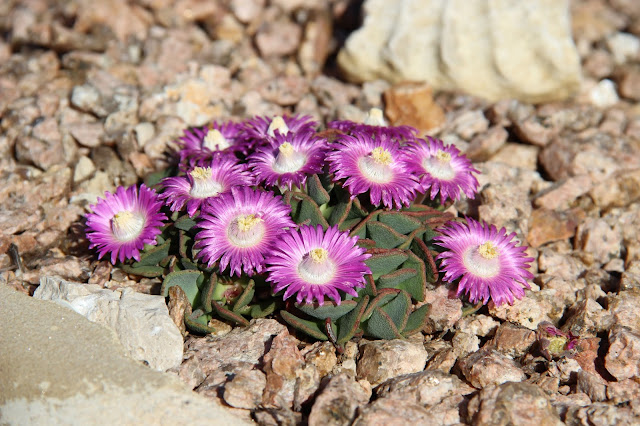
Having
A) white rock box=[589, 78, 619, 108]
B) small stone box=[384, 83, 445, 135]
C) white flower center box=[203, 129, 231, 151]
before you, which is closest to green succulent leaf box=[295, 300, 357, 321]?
white flower center box=[203, 129, 231, 151]

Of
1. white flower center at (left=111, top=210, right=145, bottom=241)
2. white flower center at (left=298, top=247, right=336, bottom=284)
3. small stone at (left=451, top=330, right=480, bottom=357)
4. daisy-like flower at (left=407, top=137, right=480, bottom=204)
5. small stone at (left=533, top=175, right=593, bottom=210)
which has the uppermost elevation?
small stone at (left=533, top=175, right=593, bottom=210)

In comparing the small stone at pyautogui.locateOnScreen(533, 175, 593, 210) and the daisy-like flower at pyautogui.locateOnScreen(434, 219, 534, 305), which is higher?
the small stone at pyautogui.locateOnScreen(533, 175, 593, 210)

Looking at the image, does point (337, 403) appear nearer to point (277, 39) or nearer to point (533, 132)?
point (533, 132)

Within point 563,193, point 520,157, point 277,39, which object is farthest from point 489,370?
point 277,39

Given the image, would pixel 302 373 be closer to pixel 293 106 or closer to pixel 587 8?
pixel 293 106

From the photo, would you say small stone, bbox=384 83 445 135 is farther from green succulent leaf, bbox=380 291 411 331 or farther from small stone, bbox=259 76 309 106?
green succulent leaf, bbox=380 291 411 331

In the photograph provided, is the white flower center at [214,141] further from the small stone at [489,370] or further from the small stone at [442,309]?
the small stone at [489,370]
